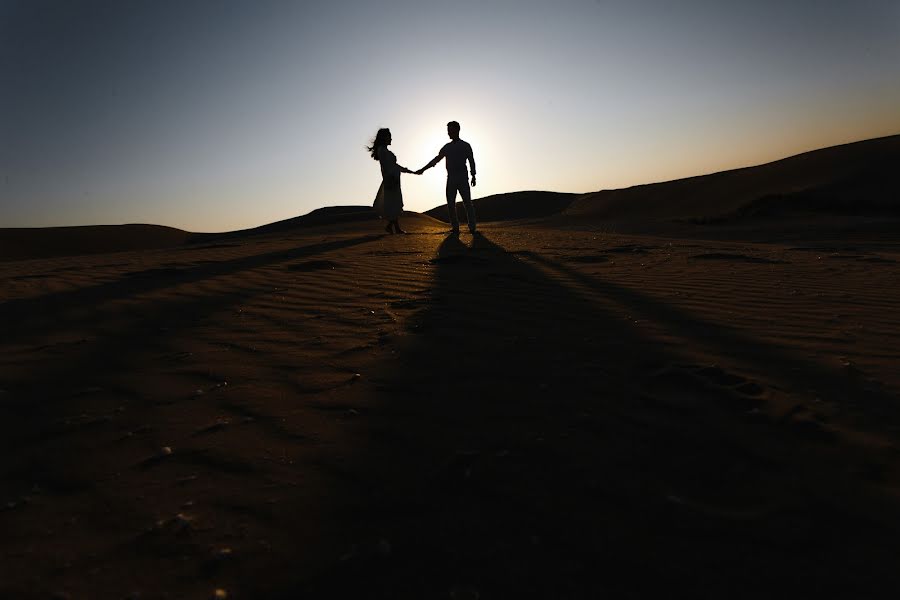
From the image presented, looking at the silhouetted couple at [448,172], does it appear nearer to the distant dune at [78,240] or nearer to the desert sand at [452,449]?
the desert sand at [452,449]

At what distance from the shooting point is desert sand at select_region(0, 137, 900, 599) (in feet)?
4.14

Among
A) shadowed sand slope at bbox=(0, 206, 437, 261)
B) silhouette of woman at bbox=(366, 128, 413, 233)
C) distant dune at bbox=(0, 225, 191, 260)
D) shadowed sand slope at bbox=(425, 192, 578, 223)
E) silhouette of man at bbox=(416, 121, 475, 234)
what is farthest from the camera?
shadowed sand slope at bbox=(425, 192, 578, 223)

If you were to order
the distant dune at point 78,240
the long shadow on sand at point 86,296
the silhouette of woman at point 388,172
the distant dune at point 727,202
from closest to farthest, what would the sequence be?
the long shadow on sand at point 86,296 < the silhouette of woman at point 388,172 < the distant dune at point 727,202 < the distant dune at point 78,240

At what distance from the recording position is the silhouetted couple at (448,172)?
10.7 metres

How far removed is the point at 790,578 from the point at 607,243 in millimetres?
7640

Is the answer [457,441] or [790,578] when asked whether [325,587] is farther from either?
[790,578]

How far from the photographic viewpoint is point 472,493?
5.11 feet

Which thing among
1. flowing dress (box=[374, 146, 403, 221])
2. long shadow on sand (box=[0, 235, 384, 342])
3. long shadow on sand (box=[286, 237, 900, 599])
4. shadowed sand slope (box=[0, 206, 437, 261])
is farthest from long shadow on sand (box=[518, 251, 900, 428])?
shadowed sand slope (box=[0, 206, 437, 261])

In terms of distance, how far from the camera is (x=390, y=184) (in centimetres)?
1145

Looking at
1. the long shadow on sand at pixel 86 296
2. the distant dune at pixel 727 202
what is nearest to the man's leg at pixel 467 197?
the distant dune at pixel 727 202

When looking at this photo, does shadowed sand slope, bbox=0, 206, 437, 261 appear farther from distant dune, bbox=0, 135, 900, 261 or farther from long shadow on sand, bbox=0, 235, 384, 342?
long shadow on sand, bbox=0, 235, 384, 342

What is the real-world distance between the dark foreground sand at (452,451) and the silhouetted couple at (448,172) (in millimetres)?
7251

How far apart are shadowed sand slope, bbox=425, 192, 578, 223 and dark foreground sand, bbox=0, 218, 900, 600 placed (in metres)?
30.5

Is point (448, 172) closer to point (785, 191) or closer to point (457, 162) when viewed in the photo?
point (457, 162)
